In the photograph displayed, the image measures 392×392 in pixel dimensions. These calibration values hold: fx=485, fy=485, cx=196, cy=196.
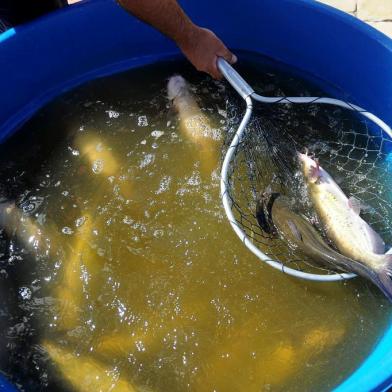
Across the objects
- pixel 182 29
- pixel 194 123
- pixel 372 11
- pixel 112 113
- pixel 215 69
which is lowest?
pixel 112 113

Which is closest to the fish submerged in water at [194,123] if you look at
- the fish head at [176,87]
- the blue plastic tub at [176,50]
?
the fish head at [176,87]

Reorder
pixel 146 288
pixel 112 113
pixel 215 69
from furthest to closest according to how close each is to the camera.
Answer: pixel 112 113
pixel 215 69
pixel 146 288

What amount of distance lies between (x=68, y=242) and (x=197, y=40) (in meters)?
1.20

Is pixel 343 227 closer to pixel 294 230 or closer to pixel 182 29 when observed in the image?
pixel 294 230

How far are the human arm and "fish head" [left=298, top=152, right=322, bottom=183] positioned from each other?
61 cm

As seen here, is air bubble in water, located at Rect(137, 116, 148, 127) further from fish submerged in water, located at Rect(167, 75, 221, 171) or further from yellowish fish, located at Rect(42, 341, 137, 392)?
yellowish fish, located at Rect(42, 341, 137, 392)

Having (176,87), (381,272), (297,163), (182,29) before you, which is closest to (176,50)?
(176,87)

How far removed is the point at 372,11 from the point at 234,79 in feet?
5.08

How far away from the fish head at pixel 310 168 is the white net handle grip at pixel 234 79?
17.1 inches

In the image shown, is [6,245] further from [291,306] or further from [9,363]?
[291,306]

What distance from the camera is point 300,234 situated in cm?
219

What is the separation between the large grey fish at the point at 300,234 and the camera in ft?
6.45

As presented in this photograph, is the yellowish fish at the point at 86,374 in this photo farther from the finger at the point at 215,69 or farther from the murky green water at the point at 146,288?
the finger at the point at 215,69

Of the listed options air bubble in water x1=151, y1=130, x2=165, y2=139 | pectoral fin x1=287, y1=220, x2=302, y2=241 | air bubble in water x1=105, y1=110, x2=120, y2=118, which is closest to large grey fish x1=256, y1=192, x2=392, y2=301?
pectoral fin x1=287, y1=220, x2=302, y2=241
